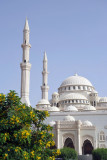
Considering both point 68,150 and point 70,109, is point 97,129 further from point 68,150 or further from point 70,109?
point 68,150

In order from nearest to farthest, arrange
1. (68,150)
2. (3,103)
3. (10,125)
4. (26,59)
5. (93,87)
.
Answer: (10,125) → (3,103) → (68,150) → (26,59) → (93,87)

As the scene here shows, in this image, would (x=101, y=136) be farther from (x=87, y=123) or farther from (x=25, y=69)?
(x=25, y=69)

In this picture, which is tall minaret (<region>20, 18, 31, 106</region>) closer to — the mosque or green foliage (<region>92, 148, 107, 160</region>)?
the mosque

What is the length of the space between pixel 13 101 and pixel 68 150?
13173 mm

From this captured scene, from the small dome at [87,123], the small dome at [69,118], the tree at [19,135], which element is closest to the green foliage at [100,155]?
the tree at [19,135]

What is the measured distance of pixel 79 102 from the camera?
42500mm

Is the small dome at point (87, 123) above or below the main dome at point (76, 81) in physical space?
below

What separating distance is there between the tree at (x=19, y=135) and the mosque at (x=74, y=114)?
69.4 feet

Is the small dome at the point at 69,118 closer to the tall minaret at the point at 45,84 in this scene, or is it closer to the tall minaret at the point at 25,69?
the tall minaret at the point at 25,69

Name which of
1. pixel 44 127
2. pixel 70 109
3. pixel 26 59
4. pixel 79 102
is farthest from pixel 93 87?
pixel 44 127

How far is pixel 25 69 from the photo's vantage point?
37031 mm

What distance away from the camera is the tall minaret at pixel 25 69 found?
36.1 m

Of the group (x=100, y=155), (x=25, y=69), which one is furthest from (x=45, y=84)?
(x=100, y=155)

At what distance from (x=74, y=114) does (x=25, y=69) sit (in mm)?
9640
